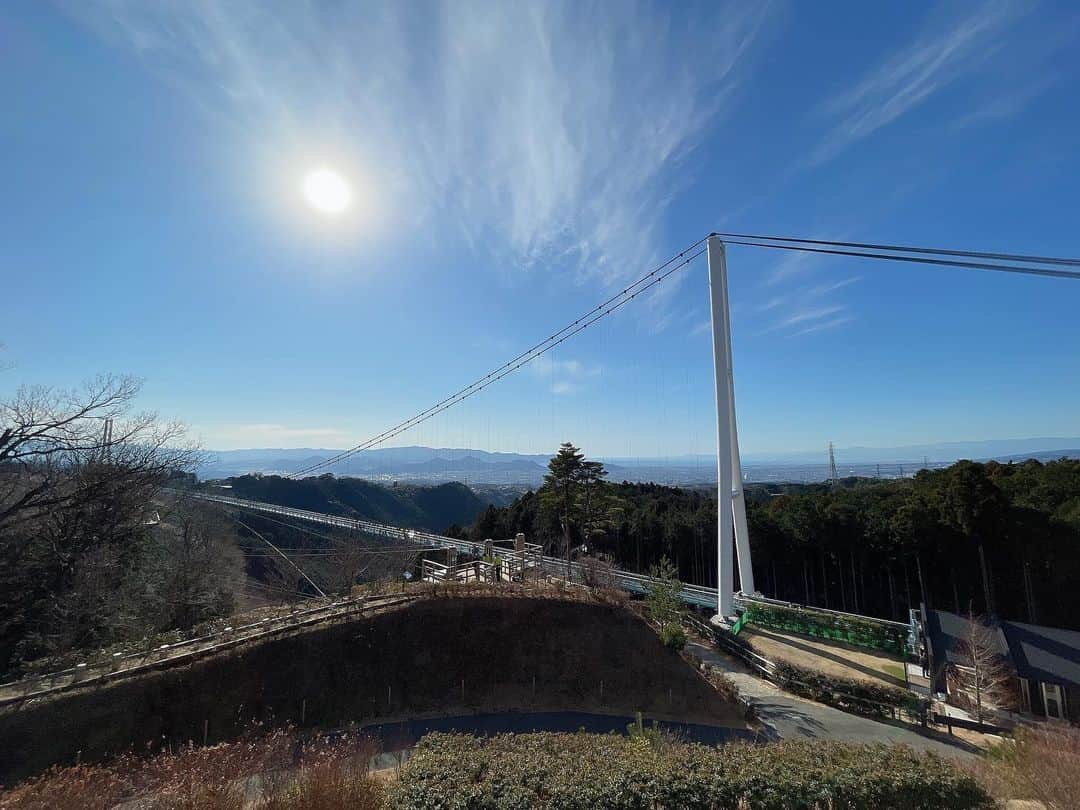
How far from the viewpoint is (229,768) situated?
17.5ft

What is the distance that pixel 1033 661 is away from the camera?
1233cm

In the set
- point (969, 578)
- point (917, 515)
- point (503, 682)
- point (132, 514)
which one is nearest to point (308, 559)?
point (132, 514)

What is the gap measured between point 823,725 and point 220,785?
43.6ft

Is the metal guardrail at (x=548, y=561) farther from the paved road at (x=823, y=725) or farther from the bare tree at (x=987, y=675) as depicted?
the bare tree at (x=987, y=675)

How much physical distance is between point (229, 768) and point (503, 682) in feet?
27.8

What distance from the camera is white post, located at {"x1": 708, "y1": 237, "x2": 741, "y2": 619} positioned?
18406mm

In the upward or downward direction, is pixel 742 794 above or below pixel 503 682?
above

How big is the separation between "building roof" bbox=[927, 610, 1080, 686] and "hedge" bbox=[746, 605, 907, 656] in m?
1.94

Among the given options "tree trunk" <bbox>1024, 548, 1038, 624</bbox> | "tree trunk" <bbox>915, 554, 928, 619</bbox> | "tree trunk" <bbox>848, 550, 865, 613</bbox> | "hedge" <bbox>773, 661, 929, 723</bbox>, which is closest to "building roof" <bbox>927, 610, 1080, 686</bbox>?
"hedge" <bbox>773, 661, 929, 723</bbox>

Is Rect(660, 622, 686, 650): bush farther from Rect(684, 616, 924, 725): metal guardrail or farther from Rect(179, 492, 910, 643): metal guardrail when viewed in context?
Rect(684, 616, 924, 725): metal guardrail

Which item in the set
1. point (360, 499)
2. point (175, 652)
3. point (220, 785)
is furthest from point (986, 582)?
point (360, 499)

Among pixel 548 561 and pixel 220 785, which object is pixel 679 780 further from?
pixel 548 561

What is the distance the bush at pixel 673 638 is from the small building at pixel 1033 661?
7.30 metres

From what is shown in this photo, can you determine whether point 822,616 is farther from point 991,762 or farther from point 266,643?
point 266,643
